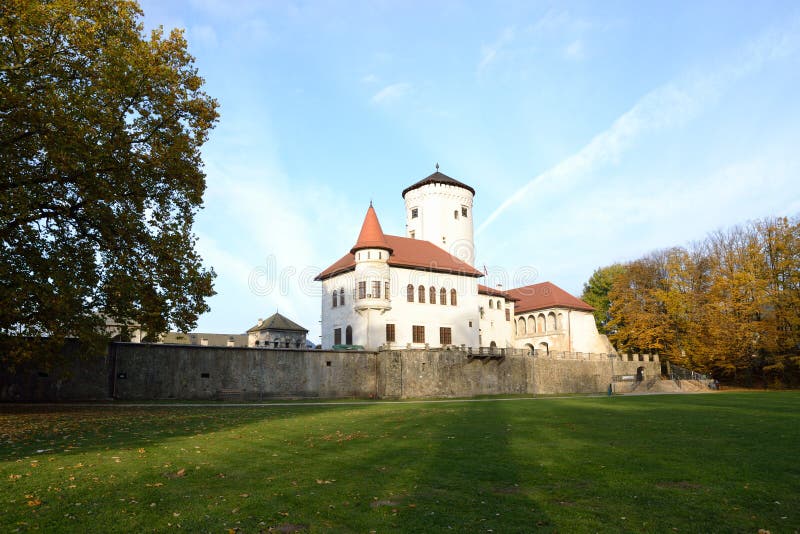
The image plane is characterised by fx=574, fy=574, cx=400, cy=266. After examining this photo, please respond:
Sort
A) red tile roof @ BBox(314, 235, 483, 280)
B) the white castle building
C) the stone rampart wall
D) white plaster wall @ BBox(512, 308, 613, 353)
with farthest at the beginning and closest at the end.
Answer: white plaster wall @ BBox(512, 308, 613, 353) → red tile roof @ BBox(314, 235, 483, 280) → the white castle building → the stone rampart wall

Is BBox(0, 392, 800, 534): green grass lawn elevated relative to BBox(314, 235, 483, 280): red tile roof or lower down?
lower down

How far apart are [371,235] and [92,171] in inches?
1138

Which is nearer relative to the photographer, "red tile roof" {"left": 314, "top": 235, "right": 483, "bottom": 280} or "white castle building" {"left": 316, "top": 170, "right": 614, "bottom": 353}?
"white castle building" {"left": 316, "top": 170, "right": 614, "bottom": 353}

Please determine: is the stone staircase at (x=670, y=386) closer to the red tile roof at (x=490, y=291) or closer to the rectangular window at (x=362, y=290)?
the red tile roof at (x=490, y=291)

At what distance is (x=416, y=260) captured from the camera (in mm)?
49000

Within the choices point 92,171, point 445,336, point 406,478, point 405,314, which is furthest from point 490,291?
point 406,478

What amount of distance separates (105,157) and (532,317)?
167 ft

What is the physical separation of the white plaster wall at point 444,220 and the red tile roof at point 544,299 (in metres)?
9.96

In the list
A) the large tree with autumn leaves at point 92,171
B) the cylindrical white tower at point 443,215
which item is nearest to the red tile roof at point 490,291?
the cylindrical white tower at point 443,215

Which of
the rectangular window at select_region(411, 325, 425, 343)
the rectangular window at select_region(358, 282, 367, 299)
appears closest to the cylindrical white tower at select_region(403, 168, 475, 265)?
the rectangular window at select_region(411, 325, 425, 343)

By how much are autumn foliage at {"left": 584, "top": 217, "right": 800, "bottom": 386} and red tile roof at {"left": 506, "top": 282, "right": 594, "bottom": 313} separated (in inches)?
157

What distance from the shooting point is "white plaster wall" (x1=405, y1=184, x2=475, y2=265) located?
55844 mm

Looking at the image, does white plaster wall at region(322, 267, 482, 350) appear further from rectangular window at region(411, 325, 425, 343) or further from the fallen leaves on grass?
the fallen leaves on grass

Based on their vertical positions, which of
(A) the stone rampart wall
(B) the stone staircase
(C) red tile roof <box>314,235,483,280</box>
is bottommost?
(B) the stone staircase
